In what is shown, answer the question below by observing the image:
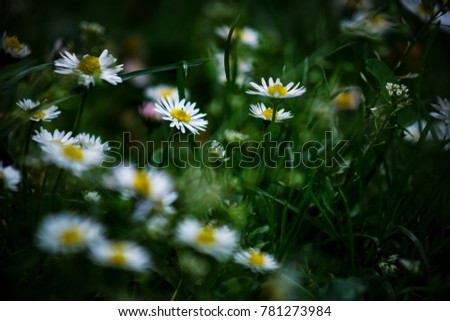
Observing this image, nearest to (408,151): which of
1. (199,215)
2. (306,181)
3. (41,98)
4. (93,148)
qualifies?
(306,181)

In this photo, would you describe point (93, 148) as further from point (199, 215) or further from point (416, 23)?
point (416, 23)

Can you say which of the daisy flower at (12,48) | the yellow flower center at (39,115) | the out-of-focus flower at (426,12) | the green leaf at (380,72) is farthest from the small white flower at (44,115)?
Answer: the out-of-focus flower at (426,12)

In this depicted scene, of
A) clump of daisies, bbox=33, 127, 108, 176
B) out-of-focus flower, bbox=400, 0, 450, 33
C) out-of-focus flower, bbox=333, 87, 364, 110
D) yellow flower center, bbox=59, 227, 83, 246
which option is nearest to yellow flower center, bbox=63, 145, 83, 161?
clump of daisies, bbox=33, 127, 108, 176

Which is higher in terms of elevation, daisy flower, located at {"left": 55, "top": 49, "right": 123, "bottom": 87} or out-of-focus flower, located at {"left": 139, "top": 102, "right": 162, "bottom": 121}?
out-of-focus flower, located at {"left": 139, "top": 102, "right": 162, "bottom": 121}

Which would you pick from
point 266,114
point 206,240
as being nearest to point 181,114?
point 266,114

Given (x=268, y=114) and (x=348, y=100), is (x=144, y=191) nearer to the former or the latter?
(x=268, y=114)

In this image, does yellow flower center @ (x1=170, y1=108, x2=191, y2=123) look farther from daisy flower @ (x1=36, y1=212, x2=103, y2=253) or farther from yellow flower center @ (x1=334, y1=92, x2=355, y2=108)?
yellow flower center @ (x1=334, y1=92, x2=355, y2=108)
